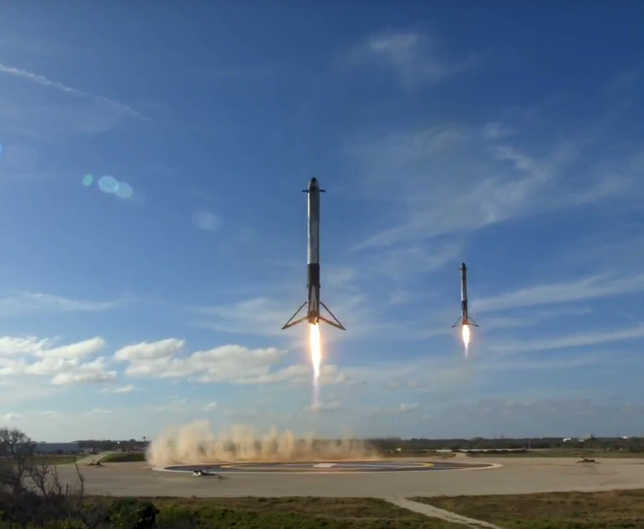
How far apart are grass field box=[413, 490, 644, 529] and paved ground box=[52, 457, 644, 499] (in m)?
3.41

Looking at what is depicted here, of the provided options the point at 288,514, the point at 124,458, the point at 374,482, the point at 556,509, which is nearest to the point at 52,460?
the point at 124,458

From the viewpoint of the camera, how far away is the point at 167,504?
39.5 m

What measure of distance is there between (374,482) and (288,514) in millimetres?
17618

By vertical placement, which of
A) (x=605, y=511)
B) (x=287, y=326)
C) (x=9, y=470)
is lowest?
(x=605, y=511)

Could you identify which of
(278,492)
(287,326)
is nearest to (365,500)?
(278,492)

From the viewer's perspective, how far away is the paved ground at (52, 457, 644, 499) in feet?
152

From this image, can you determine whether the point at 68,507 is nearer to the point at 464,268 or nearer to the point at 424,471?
the point at 464,268

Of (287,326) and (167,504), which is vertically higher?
(287,326)

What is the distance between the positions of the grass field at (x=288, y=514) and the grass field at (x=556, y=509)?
10.5 ft

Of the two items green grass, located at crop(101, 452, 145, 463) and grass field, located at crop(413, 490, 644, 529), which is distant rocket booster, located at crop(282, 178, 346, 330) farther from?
green grass, located at crop(101, 452, 145, 463)

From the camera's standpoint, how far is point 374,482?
172 feet

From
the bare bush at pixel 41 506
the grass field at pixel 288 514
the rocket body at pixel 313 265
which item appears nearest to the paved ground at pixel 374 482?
the grass field at pixel 288 514

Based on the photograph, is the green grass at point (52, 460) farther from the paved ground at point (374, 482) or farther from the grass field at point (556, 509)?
the grass field at point (556, 509)

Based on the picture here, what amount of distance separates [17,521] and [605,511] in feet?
92.5
